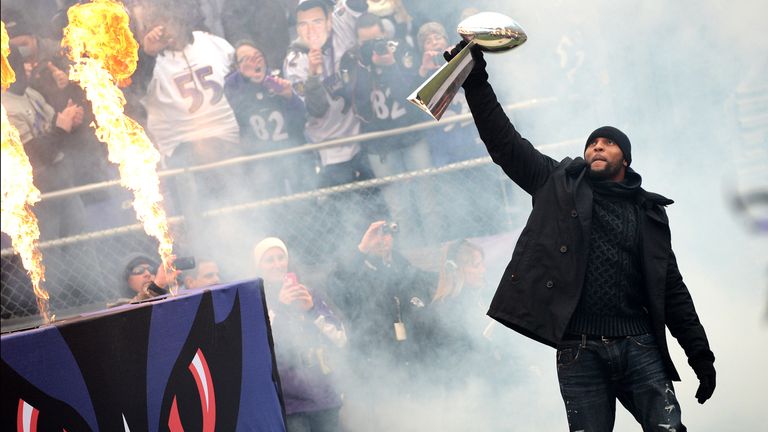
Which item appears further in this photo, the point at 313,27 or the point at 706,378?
the point at 313,27

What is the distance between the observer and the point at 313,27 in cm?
645

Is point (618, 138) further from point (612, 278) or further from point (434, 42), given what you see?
point (434, 42)

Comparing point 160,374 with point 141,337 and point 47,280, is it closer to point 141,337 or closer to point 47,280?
point 141,337

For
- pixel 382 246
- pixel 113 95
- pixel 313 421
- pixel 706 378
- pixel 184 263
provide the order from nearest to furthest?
pixel 706 378 < pixel 184 263 < pixel 113 95 < pixel 313 421 < pixel 382 246

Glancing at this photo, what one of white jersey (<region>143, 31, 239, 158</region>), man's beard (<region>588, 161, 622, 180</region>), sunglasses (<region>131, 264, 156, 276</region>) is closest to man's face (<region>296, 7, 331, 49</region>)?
white jersey (<region>143, 31, 239, 158</region>)

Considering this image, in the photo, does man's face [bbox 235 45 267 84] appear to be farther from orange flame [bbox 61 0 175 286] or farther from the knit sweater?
the knit sweater

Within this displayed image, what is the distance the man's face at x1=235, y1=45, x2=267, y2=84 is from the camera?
6371mm

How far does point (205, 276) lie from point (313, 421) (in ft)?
3.90

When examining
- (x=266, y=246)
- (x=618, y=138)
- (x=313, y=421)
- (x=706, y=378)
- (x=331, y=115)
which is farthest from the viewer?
(x=331, y=115)

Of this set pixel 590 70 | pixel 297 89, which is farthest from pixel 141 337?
pixel 590 70

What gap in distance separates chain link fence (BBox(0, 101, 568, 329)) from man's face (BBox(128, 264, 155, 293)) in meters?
0.25

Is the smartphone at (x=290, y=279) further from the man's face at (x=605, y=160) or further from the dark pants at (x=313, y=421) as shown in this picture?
the man's face at (x=605, y=160)

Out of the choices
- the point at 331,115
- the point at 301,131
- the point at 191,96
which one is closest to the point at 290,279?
the point at 301,131

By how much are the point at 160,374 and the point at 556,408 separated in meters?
3.36
